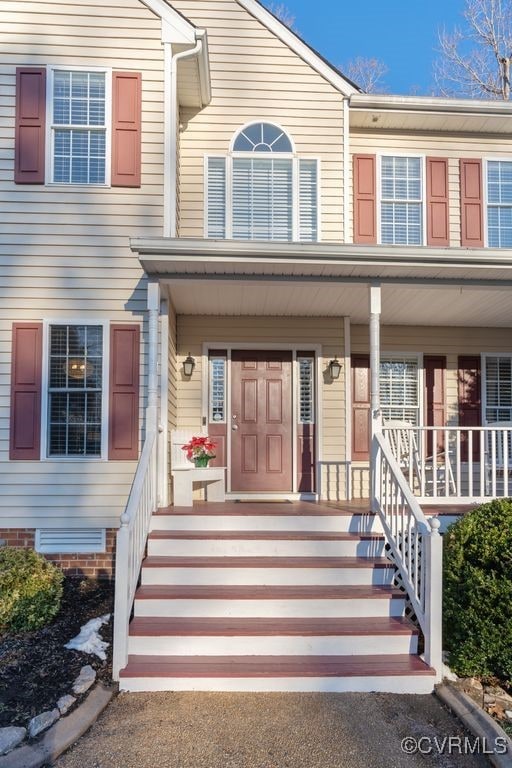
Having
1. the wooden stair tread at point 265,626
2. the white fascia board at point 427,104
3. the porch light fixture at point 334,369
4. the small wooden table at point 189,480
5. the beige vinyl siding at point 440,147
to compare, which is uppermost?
the white fascia board at point 427,104

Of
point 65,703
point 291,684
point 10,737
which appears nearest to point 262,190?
point 291,684

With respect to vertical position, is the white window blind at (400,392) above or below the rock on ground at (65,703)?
above

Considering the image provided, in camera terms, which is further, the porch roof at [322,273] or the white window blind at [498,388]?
the white window blind at [498,388]

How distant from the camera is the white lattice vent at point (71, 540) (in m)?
5.90

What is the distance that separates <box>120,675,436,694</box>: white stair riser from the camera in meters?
3.67

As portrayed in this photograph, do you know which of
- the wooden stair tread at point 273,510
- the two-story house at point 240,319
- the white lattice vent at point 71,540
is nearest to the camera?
the two-story house at point 240,319

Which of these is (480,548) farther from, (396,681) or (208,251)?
(208,251)

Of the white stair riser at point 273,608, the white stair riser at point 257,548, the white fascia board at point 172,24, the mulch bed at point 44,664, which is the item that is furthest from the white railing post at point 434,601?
the white fascia board at point 172,24

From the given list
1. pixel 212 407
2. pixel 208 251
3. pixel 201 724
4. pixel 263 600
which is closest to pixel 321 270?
pixel 208 251

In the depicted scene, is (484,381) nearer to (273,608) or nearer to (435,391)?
(435,391)

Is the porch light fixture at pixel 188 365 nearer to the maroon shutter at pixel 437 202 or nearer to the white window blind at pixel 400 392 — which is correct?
the white window blind at pixel 400 392

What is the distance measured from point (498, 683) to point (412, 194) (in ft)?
19.5

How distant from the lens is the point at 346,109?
23.9 feet

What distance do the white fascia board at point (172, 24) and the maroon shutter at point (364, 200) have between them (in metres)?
2.56
